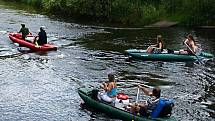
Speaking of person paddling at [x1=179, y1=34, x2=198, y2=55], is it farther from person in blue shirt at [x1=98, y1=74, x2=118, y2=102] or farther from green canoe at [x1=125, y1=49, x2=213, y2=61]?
person in blue shirt at [x1=98, y1=74, x2=118, y2=102]

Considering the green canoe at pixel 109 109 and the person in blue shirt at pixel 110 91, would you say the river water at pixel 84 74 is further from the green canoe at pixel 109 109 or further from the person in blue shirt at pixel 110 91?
the person in blue shirt at pixel 110 91

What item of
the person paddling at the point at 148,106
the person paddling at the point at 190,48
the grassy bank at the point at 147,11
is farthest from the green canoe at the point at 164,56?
the grassy bank at the point at 147,11

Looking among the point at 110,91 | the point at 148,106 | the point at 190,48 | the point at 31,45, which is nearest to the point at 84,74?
the point at 110,91

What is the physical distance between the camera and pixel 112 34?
4269 centimetres

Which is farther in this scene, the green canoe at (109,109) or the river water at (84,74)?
the river water at (84,74)

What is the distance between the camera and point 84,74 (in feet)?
88.5

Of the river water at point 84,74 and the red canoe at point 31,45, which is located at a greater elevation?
the red canoe at point 31,45

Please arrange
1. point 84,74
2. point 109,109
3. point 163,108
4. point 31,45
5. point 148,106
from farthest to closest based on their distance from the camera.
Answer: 1. point 31,45
2. point 84,74
3. point 109,109
4. point 148,106
5. point 163,108

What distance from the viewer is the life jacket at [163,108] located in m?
17.9

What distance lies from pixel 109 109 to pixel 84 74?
7.38 metres

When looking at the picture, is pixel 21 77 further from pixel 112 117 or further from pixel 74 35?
pixel 74 35

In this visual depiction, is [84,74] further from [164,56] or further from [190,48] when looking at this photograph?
[190,48]

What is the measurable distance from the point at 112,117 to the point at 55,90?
4.91m

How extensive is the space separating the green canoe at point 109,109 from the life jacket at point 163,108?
0.24 metres
